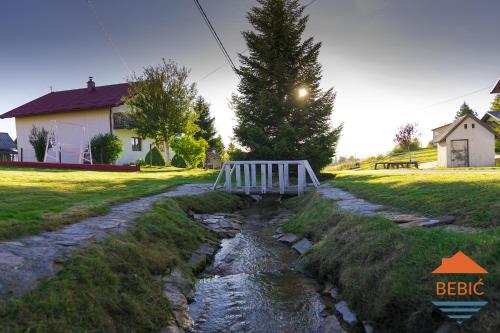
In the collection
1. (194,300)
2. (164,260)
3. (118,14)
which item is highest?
(118,14)

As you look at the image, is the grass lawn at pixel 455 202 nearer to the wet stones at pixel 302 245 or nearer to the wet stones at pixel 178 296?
the wet stones at pixel 302 245

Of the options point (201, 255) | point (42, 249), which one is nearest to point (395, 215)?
point (201, 255)

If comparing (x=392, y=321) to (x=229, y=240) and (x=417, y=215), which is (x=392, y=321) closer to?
(x=417, y=215)

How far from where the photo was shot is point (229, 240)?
8.80m

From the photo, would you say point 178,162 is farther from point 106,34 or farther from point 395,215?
point 395,215

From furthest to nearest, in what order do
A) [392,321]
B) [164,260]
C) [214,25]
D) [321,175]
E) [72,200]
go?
1. [321,175]
2. [214,25]
3. [72,200]
4. [164,260]
5. [392,321]

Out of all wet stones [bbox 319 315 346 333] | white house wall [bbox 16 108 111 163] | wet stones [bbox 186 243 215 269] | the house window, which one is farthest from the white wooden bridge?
the house window

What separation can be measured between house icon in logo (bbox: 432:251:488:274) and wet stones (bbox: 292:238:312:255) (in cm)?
354

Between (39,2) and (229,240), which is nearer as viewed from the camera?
(229,240)

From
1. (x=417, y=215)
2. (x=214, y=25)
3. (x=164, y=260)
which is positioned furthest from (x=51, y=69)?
(x=417, y=215)

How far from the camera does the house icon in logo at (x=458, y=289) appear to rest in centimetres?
324

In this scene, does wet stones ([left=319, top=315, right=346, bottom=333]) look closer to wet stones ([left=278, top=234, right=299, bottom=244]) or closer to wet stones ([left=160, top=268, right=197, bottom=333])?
wet stones ([left=160, top=268, right=197, bottom=333])

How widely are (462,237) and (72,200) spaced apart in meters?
8.30

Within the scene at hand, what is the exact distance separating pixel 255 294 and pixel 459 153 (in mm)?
29046
